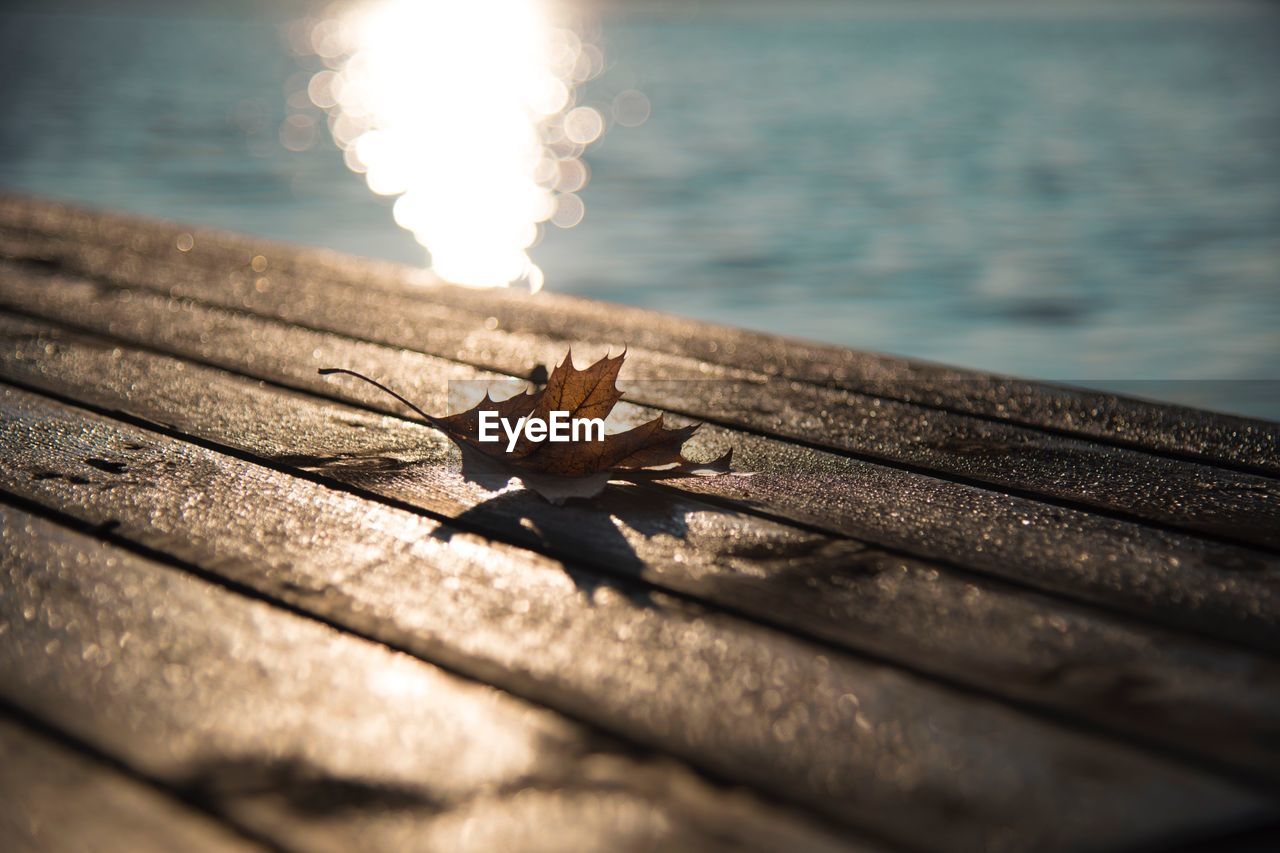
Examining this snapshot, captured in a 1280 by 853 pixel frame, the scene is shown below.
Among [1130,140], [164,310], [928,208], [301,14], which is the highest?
[301,14]

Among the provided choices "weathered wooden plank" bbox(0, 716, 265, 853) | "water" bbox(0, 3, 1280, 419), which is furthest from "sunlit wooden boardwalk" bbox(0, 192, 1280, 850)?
"water" bbox(0, 3, 1280, 419)

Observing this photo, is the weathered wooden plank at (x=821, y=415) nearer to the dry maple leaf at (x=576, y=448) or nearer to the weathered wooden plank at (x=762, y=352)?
the weathered wooden plank at (x=762, y=352)

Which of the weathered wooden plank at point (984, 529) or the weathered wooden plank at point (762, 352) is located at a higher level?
the weathered wooden plank at point (762, 352)

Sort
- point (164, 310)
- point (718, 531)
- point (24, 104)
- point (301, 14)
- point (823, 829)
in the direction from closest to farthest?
point (823, 829), point (718, 531), point (164, 310), point (24, 104), point (301, 14)

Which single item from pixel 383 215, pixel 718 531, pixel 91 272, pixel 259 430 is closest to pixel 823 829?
pixel 718 531

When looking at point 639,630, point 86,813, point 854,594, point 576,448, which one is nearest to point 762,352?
point 576,448

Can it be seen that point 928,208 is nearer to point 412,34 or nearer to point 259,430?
point 259,430

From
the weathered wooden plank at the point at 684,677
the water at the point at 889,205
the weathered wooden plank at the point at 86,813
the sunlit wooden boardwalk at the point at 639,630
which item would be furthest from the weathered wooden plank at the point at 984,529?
the water at the point at 889,205
